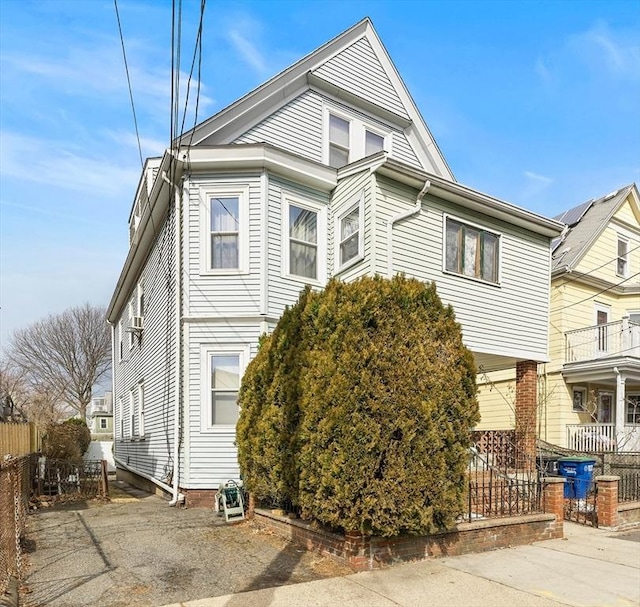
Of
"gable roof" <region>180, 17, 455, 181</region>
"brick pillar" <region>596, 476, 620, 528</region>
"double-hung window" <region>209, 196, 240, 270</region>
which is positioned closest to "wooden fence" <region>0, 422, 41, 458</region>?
"double-hung window" <region>209, 196, 240, 270</region>

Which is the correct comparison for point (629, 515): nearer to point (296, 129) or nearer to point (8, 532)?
point (8, 532)

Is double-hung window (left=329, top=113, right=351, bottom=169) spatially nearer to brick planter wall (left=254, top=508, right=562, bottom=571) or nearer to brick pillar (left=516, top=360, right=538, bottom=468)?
brick pillar (left=516, top=360, right=538, bottom=468)

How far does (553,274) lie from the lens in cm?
1767

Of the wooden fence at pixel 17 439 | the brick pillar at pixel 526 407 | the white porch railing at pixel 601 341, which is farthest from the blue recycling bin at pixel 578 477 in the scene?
the wooden fence at pixel 17 439

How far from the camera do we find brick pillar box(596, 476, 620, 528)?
28.5 feet

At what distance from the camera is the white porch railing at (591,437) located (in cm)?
1536

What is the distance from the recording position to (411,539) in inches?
245

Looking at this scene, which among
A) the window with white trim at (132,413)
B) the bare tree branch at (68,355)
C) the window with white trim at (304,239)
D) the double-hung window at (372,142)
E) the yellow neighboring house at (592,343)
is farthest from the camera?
the bare tree branch at (68,355)

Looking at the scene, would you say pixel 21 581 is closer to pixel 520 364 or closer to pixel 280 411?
pixel 280 411

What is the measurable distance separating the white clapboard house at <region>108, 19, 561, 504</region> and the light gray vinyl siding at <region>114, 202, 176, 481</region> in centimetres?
7

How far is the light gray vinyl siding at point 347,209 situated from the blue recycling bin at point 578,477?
18.1ft

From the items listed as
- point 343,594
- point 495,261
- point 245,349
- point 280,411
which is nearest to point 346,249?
point 245,349

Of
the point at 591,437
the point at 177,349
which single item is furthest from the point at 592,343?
the point at 177,349

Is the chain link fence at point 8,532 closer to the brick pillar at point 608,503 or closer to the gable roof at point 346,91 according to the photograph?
the gable roof at point 346,91
